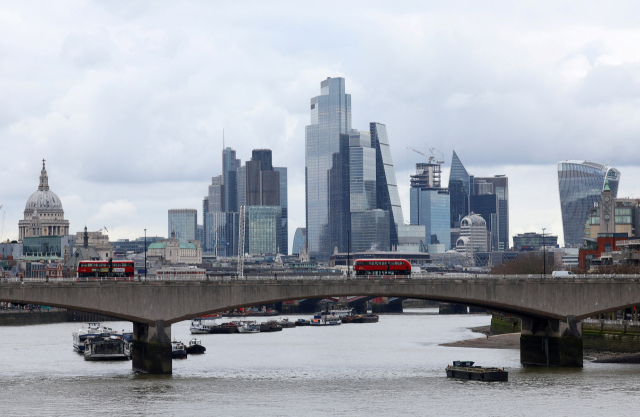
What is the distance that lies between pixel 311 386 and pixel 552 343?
98.7 ft

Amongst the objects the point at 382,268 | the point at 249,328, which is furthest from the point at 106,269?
the point at 249,328

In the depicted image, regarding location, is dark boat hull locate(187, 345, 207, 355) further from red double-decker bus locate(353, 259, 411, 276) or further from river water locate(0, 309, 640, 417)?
red double-decker bus locate(353, 259, 411, 276)

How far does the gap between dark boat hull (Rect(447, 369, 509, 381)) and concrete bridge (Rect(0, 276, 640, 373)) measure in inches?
410

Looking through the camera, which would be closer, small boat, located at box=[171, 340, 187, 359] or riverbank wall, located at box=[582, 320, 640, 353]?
riverbank wall, located at box=[582, 320, 640, 353]

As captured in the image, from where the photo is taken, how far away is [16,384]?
95188 millimetres

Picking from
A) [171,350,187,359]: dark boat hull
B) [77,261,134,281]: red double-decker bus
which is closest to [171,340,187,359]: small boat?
[171,350,187,359]: dark boat hull

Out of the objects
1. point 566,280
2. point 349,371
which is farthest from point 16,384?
point 566,280

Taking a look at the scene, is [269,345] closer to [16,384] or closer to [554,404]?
[16,384]

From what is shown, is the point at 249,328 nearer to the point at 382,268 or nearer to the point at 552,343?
the point at 382,268

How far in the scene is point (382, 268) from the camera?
118938 millimetres

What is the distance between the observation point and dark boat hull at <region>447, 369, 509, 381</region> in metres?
97.1

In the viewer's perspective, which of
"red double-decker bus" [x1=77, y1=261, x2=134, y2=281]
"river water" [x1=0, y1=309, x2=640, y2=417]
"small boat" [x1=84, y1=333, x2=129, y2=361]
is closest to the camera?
"river water" [x1=0, y1=309, x2=640, y2=417]

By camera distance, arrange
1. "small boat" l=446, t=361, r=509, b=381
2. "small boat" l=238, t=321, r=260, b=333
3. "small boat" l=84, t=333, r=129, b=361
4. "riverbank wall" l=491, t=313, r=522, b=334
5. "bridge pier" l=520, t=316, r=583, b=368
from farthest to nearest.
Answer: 1. "small boat" l=238, t=321, r=260, b=333
2. "riverbank wall" l=491, t=313, r=522, b=334
3. "small boat" l=84, t=333, r=129, b=361
4. "bridge pier" l=520, t=316, r=583, b=368
5. "small boat" l=446, t=361, r=509, b=381

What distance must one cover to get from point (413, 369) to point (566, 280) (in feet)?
61.7
